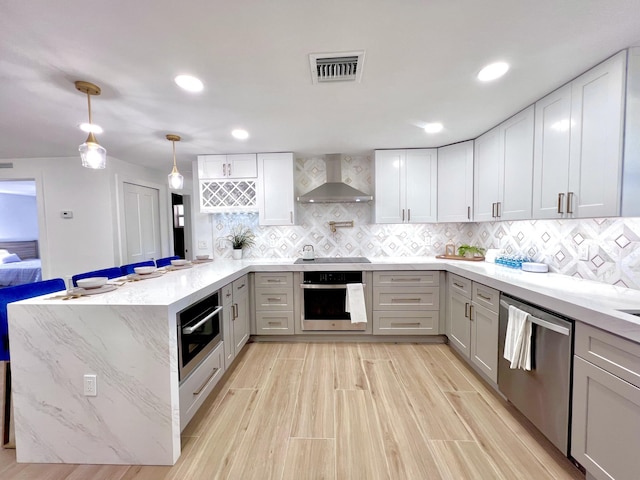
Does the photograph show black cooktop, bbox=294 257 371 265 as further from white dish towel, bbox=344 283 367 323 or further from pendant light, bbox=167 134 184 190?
pendant light, bbox=167 134 184 190

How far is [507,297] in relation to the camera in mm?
1842

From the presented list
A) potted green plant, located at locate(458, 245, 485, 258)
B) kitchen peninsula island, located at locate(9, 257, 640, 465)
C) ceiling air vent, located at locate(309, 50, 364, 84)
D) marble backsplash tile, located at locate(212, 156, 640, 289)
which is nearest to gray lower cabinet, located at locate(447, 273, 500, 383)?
potted green plant, located at locate(458, 245, 485, 258)

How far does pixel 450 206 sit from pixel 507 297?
1.47 metres

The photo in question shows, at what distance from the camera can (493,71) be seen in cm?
157

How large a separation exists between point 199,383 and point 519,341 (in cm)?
216

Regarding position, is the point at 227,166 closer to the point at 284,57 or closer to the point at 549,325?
the point at 284,57

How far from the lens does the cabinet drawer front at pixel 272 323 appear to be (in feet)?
9.64

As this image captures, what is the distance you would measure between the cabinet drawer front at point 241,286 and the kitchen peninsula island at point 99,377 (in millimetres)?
1041

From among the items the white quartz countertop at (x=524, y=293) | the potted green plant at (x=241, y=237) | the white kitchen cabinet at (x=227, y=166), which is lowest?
the white quartz countertop at (x=524, y=293)

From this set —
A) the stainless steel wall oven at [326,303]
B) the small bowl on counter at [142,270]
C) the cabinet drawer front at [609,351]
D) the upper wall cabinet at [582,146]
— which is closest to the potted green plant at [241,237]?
the stainless steel wall oven at [326,303]

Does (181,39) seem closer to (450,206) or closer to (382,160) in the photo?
(382,160)

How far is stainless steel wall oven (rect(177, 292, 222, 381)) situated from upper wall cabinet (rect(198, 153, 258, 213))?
152 centimetres

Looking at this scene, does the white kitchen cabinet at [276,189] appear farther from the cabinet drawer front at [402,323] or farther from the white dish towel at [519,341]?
the white dish towel at [519,341]

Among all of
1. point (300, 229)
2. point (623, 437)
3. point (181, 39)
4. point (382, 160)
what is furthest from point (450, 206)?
point (181, 39)
